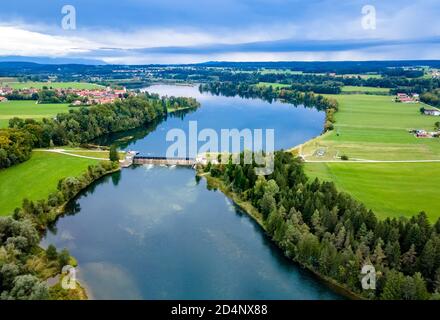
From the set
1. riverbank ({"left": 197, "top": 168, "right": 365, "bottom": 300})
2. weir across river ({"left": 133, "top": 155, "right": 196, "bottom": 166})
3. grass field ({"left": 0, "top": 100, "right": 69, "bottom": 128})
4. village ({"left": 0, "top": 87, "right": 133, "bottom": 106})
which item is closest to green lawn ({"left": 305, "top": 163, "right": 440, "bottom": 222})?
riverbank ({"left": 197, "top": 168, "right": 365, "bottom": 300})

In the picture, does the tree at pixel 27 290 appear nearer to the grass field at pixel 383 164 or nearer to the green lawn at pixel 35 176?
the green lawn at pixel 35 176

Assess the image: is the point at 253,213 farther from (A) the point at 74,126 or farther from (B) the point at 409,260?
(A) the point at 74,126

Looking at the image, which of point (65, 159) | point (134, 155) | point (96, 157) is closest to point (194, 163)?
point (134, 155)

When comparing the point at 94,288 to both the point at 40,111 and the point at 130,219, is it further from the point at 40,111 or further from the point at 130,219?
the point at 40,111

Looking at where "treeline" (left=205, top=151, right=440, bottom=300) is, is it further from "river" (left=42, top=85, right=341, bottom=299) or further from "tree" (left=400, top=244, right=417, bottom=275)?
"river" (left=42, top=85, right=341, bottom=299)

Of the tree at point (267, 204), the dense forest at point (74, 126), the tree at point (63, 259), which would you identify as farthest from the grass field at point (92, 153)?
the tree at point (63, 259)

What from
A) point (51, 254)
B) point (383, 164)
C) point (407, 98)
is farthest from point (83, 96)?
point (407, 98)
